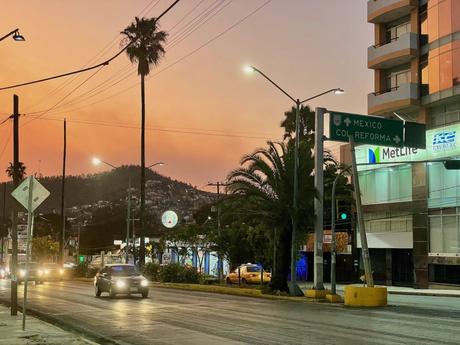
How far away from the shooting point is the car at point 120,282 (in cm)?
2776

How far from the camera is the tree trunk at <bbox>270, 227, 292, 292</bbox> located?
3073 centimetres

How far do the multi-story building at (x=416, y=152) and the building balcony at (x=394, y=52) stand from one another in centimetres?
7

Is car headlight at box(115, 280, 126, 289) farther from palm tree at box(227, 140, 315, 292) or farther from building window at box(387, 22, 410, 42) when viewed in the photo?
building window at box(387, 22, 410, 42)

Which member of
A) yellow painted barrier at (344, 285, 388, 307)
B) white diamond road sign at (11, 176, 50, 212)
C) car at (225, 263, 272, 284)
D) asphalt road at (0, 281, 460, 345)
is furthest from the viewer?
car at (225, 263, 272, 284)

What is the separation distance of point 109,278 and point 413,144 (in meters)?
15.7

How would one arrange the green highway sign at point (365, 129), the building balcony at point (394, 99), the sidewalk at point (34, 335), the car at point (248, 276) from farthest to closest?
the car at point (248, 276)
the building balcony at point (394, 99)
the green highway sign at point (365, 129)
the sidewalk at point (34, 335)

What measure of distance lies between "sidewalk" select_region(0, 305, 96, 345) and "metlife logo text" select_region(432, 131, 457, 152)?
31196mm

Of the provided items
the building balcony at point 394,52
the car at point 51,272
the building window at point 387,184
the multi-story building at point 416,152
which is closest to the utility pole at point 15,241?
the multi-story building at point 416,152

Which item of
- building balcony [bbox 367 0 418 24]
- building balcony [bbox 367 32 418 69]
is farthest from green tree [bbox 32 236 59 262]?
building balcony [bbox 367 0 418 24]

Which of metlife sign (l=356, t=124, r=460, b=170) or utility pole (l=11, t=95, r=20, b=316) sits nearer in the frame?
utility pole (l=11, t=95, r=20, b=316)

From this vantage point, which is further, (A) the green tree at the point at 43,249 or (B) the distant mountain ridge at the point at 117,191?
(B) the distant mountain ridge at the point at 117,191

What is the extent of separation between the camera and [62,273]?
56.7 meters

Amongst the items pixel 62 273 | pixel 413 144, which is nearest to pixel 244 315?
pixel 413 144

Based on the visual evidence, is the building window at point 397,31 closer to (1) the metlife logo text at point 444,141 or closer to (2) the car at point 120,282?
(1) the metlife logo text at point 444,141
